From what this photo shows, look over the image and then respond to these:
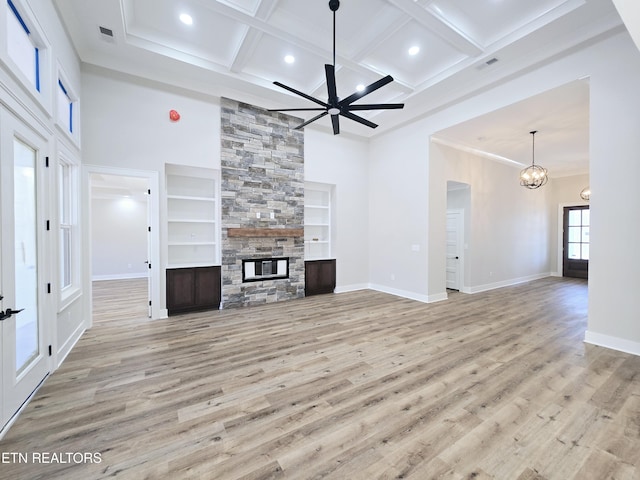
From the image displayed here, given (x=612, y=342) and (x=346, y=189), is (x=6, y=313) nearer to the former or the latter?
(x=346, y=189)

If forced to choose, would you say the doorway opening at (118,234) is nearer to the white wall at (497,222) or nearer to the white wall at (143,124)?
the white wall at (143,124)

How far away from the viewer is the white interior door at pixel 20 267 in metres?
1.96

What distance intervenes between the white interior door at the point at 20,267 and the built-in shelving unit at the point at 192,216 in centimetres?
249

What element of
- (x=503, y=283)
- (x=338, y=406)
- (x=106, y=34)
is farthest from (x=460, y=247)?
(x=106, y=34)

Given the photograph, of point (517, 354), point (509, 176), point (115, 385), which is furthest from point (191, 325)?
point (509, 176)

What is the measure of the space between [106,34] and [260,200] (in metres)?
3.21

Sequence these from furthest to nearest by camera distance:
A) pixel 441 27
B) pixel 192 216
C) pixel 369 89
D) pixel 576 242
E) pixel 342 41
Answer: pixel 576 242, pixel 192 216, pixel 342 41, pixel 441 27, pixel 369 89

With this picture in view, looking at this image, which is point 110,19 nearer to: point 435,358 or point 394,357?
point 394,357

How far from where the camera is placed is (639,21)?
6.94 feet

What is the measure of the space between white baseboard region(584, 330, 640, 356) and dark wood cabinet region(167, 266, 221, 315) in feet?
18.8

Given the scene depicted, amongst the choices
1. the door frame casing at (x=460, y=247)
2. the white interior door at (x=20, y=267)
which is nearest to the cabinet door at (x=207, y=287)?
the white interior door at (x=20, y=267)

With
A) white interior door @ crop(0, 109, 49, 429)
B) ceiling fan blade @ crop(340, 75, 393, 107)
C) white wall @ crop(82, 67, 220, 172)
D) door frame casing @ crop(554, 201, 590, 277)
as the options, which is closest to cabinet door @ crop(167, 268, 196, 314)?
white wall @ crop(82, 67, 220, 172)

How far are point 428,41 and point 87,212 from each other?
5.61 metres

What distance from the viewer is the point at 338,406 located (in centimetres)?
225
